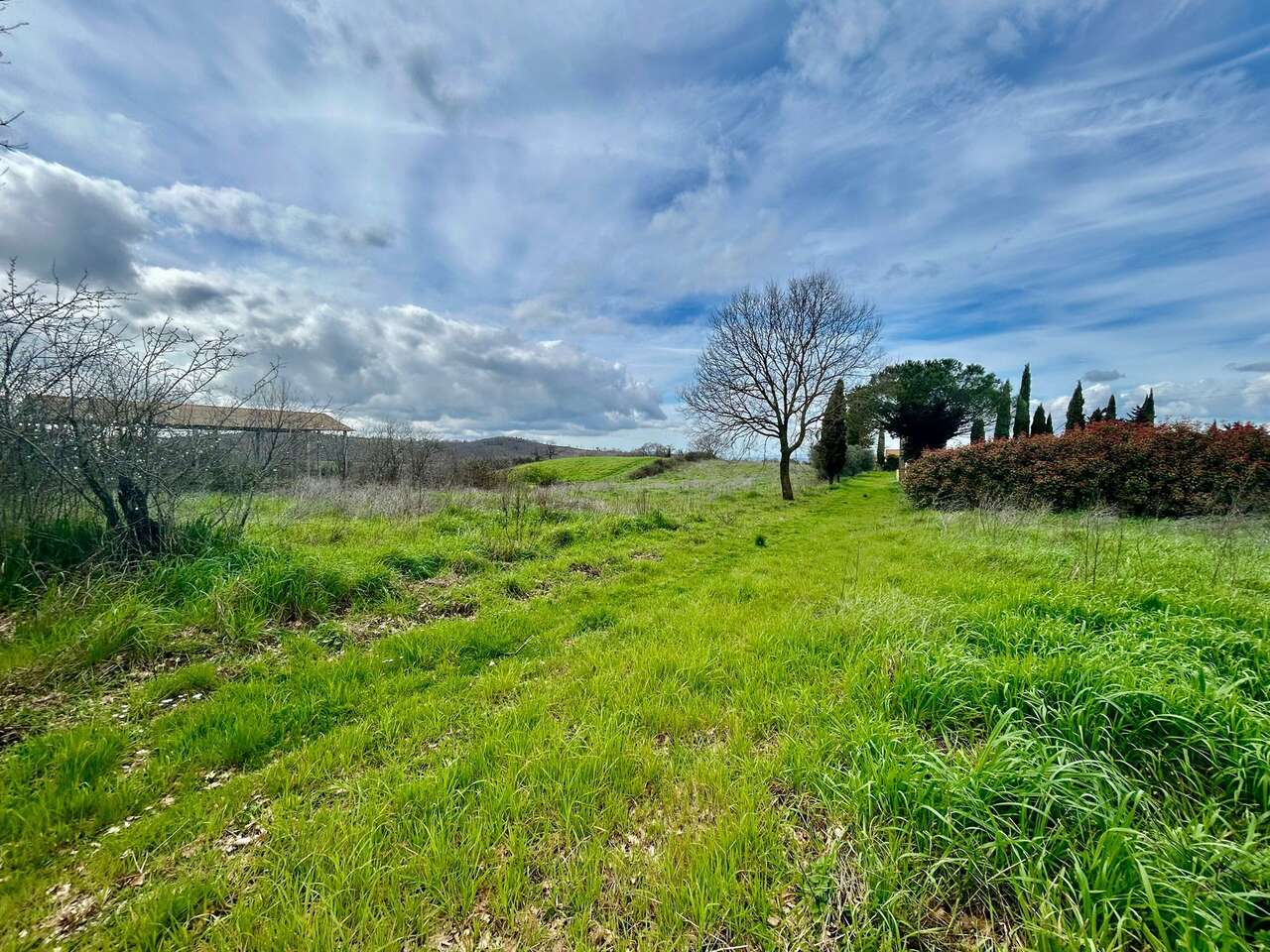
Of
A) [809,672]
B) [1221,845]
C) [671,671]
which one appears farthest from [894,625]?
[1221,845]

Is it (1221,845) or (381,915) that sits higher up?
(1221,845)

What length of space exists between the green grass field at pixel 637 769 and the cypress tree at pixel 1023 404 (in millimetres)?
47884

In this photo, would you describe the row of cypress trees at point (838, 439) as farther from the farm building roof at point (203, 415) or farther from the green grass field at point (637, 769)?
the farm building roof at point (203, 415)

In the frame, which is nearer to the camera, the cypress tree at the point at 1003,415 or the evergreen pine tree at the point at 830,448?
the evergreen pine tree at the point at 830,448

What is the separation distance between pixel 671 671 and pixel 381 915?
2.65 m

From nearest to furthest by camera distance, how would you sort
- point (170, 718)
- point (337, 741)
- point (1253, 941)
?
1. point (1253, 941)
2. point (337, 741)
3. point (170, 718)

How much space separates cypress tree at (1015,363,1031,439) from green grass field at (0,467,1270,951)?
157ft

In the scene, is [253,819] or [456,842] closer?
[456,842]

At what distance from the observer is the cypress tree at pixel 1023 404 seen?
42.4 meters

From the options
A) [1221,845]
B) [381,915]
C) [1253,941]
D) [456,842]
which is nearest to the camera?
[1253,941]

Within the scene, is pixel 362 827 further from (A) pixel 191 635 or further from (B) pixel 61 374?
(B) pixel 61 374

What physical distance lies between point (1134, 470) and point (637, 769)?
17.7 m

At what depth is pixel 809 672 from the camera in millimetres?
4016

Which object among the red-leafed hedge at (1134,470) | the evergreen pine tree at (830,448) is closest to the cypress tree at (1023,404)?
the evergreen pine tree at (830,448)
